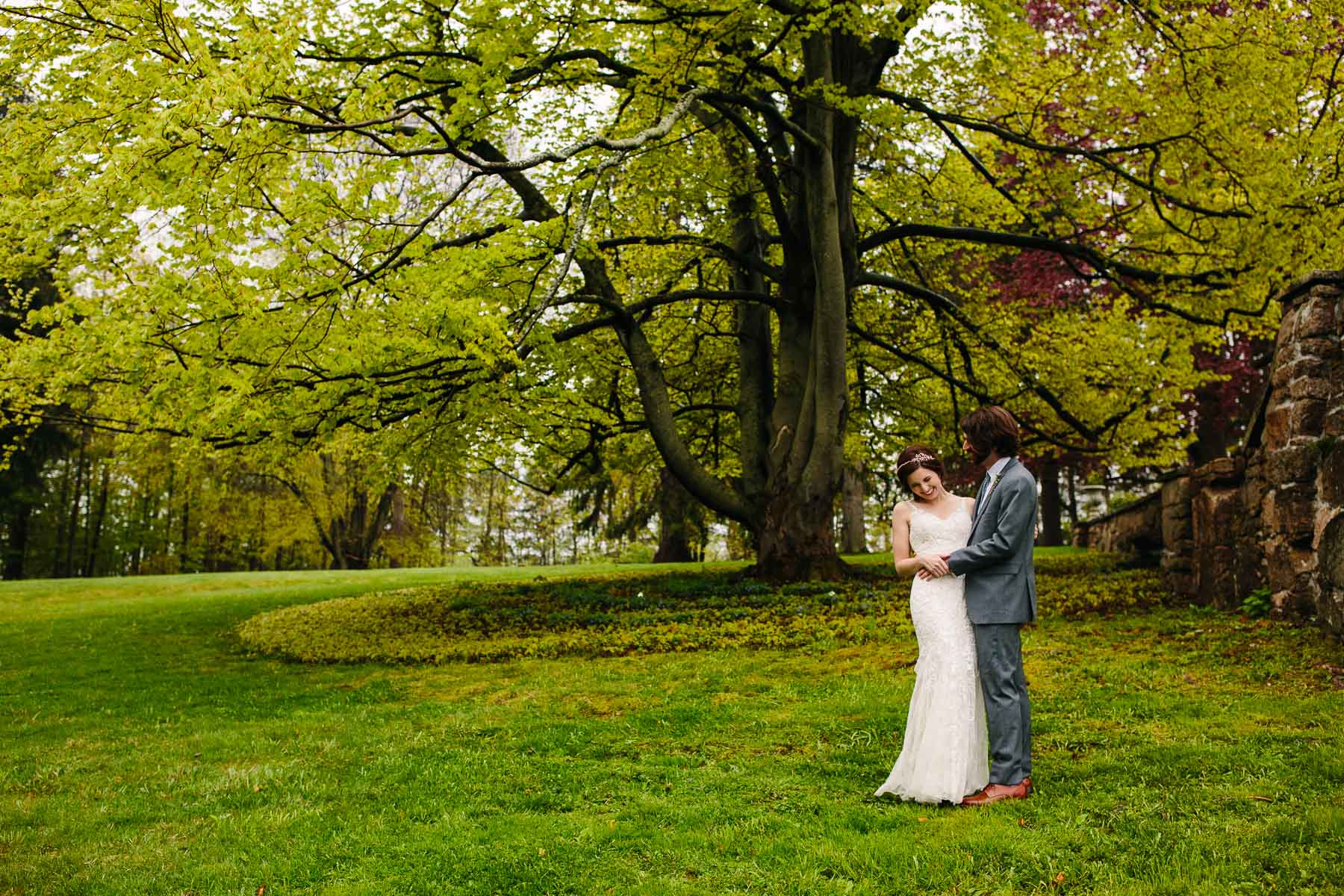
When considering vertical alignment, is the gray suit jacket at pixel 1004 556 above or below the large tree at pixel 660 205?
below

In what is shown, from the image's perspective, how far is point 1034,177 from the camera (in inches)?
587

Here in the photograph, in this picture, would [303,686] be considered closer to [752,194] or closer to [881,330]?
[752,194]

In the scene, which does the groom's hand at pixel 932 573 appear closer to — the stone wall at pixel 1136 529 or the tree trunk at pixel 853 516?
the stone wall at pixel 1136 529

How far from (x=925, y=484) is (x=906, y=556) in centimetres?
41

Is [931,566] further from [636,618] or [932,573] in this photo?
[636,618]

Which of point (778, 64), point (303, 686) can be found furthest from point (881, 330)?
point (303, 686)

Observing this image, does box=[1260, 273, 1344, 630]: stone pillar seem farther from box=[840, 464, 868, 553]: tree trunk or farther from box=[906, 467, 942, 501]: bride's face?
box=[840, 464, 868, 553]: tree trunk

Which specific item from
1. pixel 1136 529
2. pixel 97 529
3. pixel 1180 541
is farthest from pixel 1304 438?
pixel 97 529

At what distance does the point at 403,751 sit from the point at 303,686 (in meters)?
3.44

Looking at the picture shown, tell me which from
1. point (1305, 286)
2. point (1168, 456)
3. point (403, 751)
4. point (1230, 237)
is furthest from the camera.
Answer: point (1168, 456)

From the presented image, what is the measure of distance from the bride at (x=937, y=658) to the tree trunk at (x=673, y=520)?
717 inches

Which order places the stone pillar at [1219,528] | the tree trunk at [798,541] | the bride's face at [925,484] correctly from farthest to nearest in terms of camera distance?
1. the tree trunk at [798,541]
2. the stone pillar at [1219,528]
3. the bride's face at [925,484]

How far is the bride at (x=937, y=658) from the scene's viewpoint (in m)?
4.59

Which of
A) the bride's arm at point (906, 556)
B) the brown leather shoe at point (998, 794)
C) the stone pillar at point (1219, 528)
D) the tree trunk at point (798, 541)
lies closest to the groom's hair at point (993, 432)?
the bride's arm at point (906, 556)
